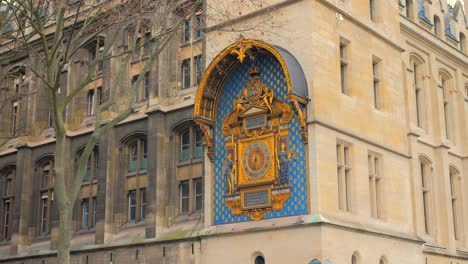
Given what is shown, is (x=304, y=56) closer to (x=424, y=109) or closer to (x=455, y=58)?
(x=424, y=109)

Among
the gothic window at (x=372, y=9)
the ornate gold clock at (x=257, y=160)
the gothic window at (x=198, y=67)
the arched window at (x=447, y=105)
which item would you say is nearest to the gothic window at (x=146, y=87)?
the gothic window at (x=198, y=67)

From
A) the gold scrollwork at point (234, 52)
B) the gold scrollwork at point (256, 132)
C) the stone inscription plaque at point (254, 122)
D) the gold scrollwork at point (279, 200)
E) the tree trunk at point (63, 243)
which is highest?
the gold scrollwork at point (234, 52)

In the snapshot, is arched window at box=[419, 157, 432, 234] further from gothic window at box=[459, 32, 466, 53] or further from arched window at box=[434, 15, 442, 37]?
gothic window at box=[459, 32, 466, 53]

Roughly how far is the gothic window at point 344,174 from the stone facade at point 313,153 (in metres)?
0.05

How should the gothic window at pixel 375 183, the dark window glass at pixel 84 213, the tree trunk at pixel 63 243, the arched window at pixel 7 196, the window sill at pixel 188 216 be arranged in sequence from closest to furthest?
the tree trunk at pixel 63 243
the gothic window at pixel 375 183
the window sill at pixel 188 216
the dark window glass at pixel 84 213
the arched window at pixel 7 196

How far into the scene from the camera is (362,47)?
29656 millimetres

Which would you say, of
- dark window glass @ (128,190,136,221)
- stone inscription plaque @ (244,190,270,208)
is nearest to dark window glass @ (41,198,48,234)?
dark window glass @ (128,190,136,221)

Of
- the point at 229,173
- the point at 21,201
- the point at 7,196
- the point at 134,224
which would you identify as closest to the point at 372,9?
the point at 229,173

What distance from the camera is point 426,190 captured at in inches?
1380

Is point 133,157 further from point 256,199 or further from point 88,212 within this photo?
point 256,199

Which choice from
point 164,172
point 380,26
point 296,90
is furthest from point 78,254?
point 380,26

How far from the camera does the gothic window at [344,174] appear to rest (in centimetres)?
2673

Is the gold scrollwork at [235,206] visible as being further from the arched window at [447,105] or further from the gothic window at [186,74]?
the arched window at [447,105]

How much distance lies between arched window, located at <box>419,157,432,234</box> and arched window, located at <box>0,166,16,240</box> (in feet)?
67.1
